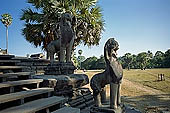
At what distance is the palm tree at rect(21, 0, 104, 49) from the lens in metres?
10.5

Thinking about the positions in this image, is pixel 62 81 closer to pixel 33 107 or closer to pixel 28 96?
pixel 28 96

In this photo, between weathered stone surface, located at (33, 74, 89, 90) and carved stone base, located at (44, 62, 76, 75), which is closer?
weathered stone surface, located at (33, 74, 89, 90)

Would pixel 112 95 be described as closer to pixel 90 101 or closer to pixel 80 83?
pixel 80 83

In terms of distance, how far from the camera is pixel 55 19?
10.8 m

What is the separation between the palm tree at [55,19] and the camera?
414 inches

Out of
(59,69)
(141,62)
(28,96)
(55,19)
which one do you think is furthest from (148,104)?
(141,62)

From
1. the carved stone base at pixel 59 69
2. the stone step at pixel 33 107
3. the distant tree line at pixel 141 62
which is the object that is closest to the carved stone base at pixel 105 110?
the stone step at pixel 33 107

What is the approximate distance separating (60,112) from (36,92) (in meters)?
0.55

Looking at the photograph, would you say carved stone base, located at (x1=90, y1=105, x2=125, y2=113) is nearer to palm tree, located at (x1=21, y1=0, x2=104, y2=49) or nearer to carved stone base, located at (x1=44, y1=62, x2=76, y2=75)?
carved stone base, located at (x1=44, y1=62, x2=76, y2=75)

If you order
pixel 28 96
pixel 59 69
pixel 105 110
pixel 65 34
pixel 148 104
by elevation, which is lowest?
pixel 148 104

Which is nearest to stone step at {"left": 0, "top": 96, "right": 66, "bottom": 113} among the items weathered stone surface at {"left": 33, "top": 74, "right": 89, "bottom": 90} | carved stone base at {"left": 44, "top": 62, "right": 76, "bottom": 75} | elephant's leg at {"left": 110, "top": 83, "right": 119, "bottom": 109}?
weathered stone surface at {"left": 33, "top": 74, "right": 89, "bottom": 90}

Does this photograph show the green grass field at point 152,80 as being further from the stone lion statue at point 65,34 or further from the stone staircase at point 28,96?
the stone staircase at point 28,96

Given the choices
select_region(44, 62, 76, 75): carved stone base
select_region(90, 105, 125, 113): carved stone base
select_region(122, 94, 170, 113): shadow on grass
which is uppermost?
select_region(44, 62, 76, 75): carved stone base

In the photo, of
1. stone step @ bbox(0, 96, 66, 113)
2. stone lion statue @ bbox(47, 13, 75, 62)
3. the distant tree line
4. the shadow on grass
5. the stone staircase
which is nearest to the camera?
stone step @ bbox(0, 96, 66, 113)
